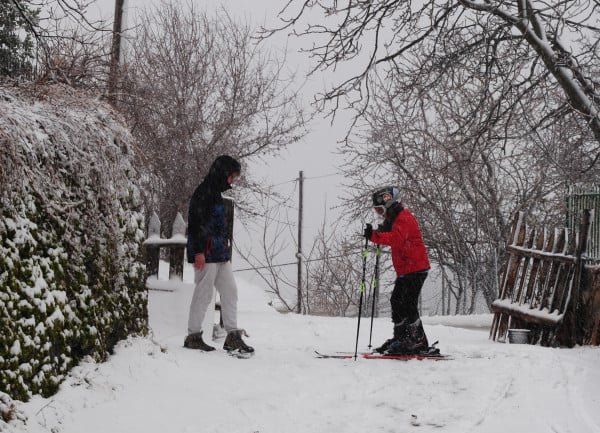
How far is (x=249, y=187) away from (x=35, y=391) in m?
Result: 20.5

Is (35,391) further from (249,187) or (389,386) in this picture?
(249,187)

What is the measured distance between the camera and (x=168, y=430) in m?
4.50

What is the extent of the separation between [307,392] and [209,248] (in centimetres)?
191

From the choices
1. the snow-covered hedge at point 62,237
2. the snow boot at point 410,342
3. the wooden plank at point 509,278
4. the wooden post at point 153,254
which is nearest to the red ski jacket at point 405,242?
the snow boot at point 410,342

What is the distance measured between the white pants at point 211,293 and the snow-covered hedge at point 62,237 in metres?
0.79

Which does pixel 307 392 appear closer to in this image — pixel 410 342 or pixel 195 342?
pixel 195 342

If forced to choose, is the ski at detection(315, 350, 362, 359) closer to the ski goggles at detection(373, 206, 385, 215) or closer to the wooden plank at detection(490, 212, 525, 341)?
the ski goggles at detection(373, 206, 385, 215)

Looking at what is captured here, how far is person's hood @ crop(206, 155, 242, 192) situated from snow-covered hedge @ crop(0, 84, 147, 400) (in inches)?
40.7

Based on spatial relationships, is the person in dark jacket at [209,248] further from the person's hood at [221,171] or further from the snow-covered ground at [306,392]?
the snow-covered ground at [306,392]

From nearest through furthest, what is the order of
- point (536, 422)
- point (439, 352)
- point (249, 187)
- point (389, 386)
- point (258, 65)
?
1. point (536, 422)
2. point (389, 386)
3. point (439, 352)
4. point (258, 65)
5. point (249, 187)

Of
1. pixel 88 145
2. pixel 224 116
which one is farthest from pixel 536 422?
pixel 224 116

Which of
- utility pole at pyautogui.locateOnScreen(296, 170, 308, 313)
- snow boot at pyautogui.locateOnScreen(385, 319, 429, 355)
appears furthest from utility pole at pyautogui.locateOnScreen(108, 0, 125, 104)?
utility pole at pyautogui.locateOnScreen(296, 170, 308, 313)

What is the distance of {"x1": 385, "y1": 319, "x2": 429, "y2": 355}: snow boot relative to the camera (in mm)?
7516

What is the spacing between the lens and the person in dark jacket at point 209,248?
22.7 ft
